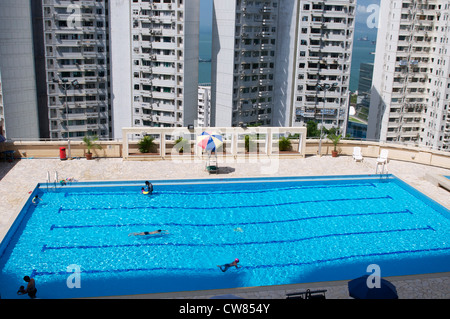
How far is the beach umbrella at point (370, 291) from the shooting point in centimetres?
1443

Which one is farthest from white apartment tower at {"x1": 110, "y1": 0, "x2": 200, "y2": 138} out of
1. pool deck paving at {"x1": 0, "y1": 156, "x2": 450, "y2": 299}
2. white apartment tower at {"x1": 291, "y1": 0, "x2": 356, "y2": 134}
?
pool deck paving at {"x1": 0, "y1": 156, "x2": 450, "y2": 299}

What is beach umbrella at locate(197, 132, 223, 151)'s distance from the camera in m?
28.6

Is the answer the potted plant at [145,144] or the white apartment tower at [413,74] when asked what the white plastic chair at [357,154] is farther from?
the white apartment tower at [413,74]

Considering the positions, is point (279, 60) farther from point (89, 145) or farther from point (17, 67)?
point (89, 145)

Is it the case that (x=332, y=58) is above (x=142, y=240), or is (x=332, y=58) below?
above

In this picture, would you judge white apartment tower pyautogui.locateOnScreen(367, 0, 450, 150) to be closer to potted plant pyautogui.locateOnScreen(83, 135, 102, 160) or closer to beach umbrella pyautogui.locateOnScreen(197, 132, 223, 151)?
beach umbrella pyautogui.locateOnScreen(197, 132, 223, 151)

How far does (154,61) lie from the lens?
218ft

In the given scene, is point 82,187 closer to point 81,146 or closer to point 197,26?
point 81,146

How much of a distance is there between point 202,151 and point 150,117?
39055mm

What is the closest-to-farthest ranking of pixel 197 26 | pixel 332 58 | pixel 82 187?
pixel 82 187 < pixel 197 26 < pixel 332 58

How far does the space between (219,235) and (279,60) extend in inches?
2140

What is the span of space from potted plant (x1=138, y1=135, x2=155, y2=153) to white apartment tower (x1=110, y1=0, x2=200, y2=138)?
34594 millimetres

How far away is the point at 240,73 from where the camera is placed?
222 ft
